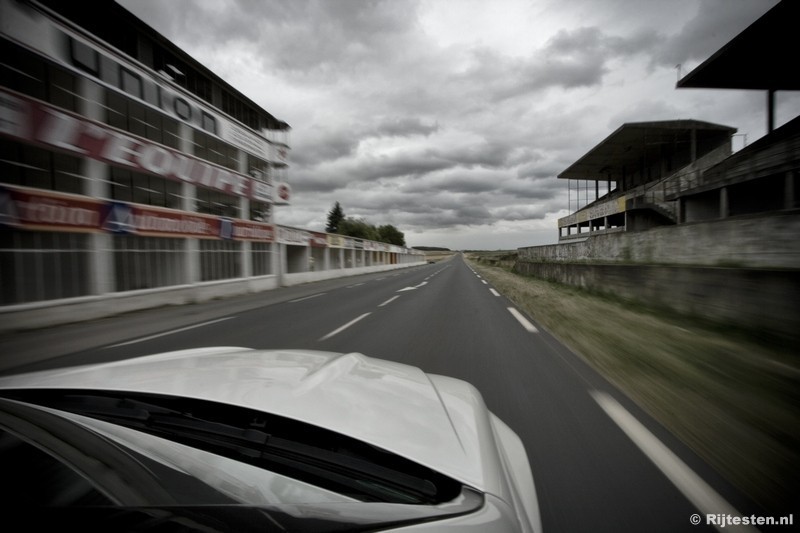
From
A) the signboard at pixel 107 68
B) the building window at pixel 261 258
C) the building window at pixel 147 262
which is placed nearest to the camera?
the signboard at pixel 107 68

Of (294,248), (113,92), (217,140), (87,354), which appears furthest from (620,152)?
(87,354)

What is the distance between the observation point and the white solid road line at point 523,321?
269 inches

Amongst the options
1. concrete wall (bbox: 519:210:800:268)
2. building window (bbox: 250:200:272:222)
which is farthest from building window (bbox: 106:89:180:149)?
concrete wall (bbox: 519:210:800:268)

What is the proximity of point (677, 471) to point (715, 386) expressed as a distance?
2262mm

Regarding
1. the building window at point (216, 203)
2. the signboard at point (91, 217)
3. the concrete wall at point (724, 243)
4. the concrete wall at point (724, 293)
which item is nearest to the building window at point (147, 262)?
the signboard at point (91, 217)

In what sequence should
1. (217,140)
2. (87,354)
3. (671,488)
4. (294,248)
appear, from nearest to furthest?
(671,488) < (87,354) < (217,140) < (294,248)

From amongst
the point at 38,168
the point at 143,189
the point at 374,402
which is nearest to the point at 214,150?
the point at 143,189

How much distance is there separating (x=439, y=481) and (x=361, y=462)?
0.30m

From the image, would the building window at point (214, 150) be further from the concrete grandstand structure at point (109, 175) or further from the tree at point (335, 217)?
the tree at point (335, 217)

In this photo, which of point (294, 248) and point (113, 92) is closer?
point (113, 92)

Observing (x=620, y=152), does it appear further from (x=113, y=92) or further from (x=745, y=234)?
(x=113, y=92)

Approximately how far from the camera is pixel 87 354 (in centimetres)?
589

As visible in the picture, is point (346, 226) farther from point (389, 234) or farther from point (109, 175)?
point (109, 175)

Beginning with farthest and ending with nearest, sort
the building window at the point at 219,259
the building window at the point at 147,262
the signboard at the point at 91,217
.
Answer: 1. the building window at the point at 219,259
2. the building window at the point at 147,262
3. the signboard at the point at 91,217
